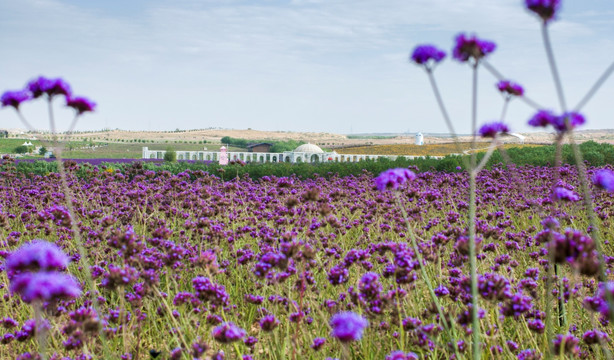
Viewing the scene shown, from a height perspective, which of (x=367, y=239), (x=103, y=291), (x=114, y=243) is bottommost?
(x=103, y=291)

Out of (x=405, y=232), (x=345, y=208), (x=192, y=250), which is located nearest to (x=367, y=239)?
(x=405, y=232)

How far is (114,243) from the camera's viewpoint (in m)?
2.72

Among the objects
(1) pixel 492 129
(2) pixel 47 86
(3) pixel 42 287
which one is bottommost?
(3) pixel 42 287

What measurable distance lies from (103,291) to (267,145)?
5837cm

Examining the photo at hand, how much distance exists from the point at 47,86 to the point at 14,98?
0.95 ft

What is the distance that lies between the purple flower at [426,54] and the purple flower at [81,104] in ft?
4.96

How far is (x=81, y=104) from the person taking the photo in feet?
8.39

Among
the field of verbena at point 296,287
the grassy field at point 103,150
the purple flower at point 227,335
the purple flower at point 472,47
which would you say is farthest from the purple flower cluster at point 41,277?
the grassy field at point 103,150

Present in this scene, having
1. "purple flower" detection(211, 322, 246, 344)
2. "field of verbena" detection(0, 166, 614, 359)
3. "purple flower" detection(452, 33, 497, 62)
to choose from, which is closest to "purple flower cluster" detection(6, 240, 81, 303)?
"purple flower" detection(211, 322, 246, 344)

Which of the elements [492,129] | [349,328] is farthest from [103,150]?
[349,328]

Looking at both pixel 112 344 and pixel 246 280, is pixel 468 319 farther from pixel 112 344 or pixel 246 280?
pixel 246 280

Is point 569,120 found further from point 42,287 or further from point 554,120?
point 42,287

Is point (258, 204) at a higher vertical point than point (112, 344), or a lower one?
higher

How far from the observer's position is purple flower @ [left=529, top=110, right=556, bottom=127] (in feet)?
6.66
